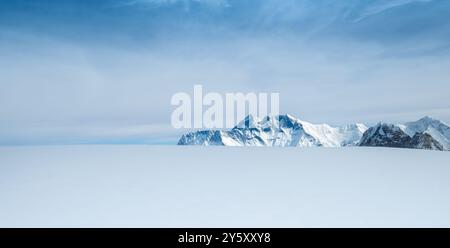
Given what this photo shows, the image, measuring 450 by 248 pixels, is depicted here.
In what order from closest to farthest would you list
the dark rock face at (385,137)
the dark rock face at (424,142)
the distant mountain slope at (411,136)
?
the dark rock face at (424,142)
the distant mountain slope at (411,136)
the dark rock face at (385,137)

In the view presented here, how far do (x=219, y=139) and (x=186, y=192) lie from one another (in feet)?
620

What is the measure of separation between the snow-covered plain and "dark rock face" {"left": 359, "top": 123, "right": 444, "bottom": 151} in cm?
13217

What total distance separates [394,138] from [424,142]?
1062 centimetres

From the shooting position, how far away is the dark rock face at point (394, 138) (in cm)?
13005

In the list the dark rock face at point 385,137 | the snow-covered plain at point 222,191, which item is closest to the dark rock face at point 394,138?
the dark rock face at point 385,137

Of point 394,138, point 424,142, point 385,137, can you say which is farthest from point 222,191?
point 394,138

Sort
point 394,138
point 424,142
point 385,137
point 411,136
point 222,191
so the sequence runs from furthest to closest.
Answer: point 411,136 < point 394,138 < point 385,137 < point 424,142 < point 222,191

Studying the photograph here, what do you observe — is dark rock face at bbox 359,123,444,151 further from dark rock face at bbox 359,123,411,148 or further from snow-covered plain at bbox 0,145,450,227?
snow-covered plain at bbox 0,145,450,227

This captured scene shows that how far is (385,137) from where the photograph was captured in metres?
136

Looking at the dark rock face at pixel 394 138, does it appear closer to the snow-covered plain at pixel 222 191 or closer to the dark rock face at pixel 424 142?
the dark rock face at pixel 424 142

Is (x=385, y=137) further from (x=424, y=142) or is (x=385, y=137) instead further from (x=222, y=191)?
(x=222, y=191)
